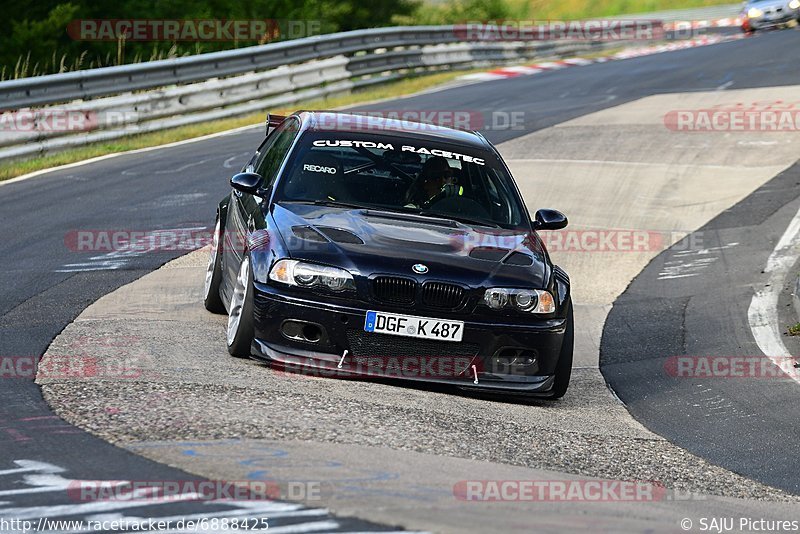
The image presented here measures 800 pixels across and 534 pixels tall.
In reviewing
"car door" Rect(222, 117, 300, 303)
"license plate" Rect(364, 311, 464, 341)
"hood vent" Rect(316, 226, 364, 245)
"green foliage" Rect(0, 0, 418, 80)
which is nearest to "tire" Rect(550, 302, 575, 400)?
"license plate" Rect(364, 311, 464, 341)

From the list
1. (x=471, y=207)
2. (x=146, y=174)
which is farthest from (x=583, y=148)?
(x=471, y=207)

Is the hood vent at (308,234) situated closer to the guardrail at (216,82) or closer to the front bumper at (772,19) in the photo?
the guardrail at (216,82)

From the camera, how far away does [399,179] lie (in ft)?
28.1

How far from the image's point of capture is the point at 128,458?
5238 mm

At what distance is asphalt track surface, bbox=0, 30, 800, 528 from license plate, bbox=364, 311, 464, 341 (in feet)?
4.89

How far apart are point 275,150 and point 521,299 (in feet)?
8.50

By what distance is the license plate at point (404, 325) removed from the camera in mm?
7234

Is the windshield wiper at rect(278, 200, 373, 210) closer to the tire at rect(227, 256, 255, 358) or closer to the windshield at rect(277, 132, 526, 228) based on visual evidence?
the windshield at rect(277, 132, 526, 228)

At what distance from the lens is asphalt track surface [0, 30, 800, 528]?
18.2 ft

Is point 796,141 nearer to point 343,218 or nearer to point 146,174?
point 146,174

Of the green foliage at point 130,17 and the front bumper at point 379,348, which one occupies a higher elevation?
the green foliage at point 130,17

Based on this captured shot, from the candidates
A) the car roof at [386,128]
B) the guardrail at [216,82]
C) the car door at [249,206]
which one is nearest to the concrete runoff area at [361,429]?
the car door at [249,206]

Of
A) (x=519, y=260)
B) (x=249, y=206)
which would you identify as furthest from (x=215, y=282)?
(x=519, y=260)

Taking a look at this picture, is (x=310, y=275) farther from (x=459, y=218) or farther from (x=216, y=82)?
(x=216, y=82)
